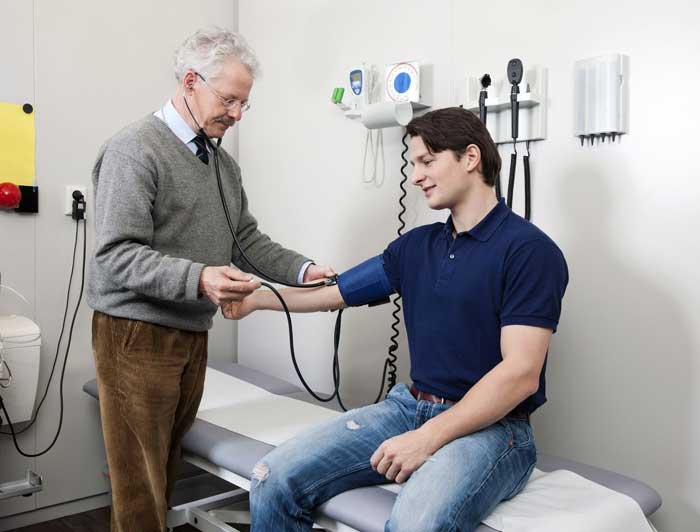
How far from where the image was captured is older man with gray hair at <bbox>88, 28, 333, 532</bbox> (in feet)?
4.75

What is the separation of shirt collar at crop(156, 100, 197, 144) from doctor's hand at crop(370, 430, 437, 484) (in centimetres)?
84

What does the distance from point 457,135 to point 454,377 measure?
0.50m

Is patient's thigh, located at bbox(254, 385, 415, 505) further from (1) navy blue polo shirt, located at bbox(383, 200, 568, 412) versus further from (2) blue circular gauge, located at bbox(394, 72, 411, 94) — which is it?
(2) blue circular gauge, located at bbox(394, 72, 411, 94)

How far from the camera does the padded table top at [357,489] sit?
129 cm

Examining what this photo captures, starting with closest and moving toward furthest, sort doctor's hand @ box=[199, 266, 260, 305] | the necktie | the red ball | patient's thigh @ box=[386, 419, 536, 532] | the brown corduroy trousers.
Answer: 1. patient's thigh @ box=[386, 419, 536, 532]
2. doctor's hand @ box=[199, 266, 260, 305]
3. the brown corduroy trousers
4. the necktie
5. the red ball

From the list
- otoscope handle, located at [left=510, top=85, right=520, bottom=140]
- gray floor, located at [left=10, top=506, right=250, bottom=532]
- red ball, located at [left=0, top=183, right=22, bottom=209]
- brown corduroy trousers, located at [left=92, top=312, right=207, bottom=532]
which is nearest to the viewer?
brown corduroy trousers, located at [left=92, top=312, right=207, bottom=532]

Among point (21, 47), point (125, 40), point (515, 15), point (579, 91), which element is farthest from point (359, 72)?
point (21, 47)

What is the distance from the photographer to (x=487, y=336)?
1383 mm

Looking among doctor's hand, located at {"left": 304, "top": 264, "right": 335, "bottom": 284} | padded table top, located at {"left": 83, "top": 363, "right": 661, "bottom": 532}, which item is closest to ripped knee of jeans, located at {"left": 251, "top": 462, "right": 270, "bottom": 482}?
padded table top, located at {"left": 83, "top": 363, "right": 661, "bottom": 532}

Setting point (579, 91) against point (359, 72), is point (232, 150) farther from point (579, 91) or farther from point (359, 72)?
point (579, 91)

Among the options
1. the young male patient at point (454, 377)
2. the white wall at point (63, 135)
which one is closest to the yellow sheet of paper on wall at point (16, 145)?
the white wall at point (63, 135)

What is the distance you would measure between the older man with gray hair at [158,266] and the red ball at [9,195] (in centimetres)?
74

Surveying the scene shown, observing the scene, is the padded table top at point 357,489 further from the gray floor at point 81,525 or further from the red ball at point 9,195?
the red ball at point 9,195

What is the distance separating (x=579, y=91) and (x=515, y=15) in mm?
303
